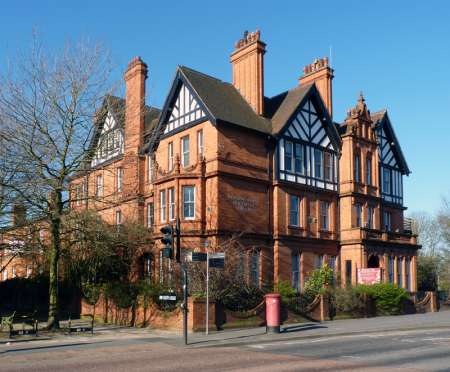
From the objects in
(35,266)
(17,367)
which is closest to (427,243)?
(35,266)

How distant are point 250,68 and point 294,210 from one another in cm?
917

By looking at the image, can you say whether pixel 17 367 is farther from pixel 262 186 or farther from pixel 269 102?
pixel 269 102

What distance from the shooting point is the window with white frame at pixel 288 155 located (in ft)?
108

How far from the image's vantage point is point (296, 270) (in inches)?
1302

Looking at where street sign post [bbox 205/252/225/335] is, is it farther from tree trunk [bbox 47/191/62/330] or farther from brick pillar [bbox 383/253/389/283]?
brick pillar [bbox 383/253/389/283]

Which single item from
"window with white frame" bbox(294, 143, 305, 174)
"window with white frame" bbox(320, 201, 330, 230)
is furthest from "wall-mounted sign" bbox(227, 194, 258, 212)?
"window with white frame" bbox(320, 201, 330, 230)

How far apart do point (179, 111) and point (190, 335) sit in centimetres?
1570

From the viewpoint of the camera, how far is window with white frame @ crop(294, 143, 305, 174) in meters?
33.7

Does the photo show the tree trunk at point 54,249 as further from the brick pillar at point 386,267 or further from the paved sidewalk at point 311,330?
the brick pillar at point 386,267

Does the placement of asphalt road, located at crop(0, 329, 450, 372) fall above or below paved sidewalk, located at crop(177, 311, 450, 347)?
above

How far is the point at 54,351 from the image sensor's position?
1669 centimetres

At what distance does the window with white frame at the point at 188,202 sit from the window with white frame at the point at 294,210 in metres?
6.35

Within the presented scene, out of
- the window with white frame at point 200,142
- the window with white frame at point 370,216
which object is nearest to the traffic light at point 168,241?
the window with white frame at point 200,142

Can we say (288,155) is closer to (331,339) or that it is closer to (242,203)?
(242,203)
